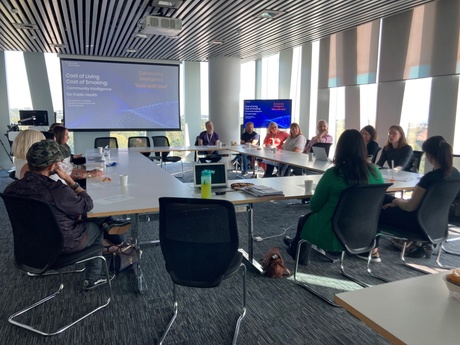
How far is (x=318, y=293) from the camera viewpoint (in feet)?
9.39

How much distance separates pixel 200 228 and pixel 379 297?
3.59 feet

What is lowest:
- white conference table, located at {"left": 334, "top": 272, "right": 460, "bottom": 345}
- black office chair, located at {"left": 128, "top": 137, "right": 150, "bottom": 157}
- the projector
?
white conference table, located at {"left": 334, "top": 272, "right": 460, "bottom": 345}

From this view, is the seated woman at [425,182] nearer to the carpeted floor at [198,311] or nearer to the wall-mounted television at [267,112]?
the carpeted floor at [198,311]

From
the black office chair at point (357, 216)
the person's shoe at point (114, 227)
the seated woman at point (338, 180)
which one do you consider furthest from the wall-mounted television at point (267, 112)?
the person's shoe at point (114, 227)

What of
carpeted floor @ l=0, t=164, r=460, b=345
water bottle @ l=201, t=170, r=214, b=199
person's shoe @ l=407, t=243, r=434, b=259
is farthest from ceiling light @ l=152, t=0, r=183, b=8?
person's shoe @ l=407, t=243, r=434, b=259

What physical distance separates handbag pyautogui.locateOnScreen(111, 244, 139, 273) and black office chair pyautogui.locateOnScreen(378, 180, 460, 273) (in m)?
2.24

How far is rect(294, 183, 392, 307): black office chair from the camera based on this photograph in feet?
8.33

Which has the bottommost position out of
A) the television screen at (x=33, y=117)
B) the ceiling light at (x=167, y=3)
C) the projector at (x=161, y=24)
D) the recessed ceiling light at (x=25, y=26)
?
the television screen at (x=33, y=117)

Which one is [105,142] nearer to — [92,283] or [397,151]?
[92,283]

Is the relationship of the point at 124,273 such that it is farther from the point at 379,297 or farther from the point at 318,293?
the point at 379,297

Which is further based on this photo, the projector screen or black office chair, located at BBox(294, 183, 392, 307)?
the projector screen

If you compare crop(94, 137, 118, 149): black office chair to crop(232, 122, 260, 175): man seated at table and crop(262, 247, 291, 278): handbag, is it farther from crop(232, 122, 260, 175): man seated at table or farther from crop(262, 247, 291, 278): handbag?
crop(262, 247, 291, 278): handbag

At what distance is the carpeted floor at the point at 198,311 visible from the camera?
229cm

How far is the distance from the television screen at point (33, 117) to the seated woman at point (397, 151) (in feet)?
25.5
